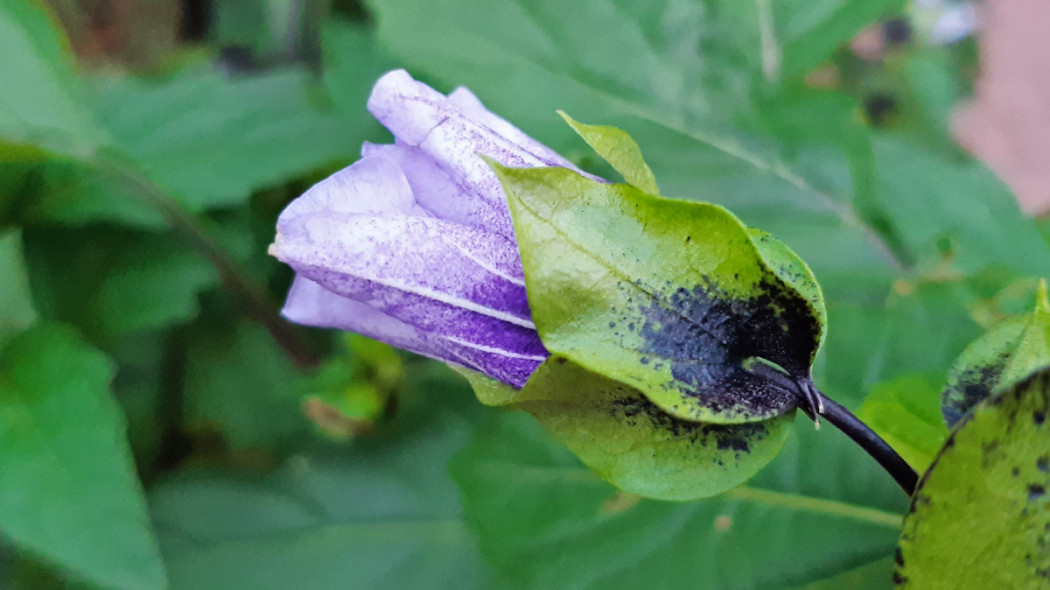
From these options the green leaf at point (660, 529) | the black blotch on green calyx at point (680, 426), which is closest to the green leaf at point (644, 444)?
the black blotch on green calyx at point (680, 426)

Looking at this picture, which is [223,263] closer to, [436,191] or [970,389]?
[436,191]

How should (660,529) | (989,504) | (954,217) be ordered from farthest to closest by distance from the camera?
(954,217) → (660,529) → (989,504)


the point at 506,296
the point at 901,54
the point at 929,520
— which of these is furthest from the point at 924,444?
the point at 901,54

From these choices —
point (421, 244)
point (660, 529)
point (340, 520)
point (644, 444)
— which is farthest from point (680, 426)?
point (340, 520)

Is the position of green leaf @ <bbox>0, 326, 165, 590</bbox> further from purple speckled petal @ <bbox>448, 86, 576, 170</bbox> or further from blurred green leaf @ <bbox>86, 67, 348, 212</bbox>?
purple speckled petal @ <bbox>448, 86, 576, 170</bbox>

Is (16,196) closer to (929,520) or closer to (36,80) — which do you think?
(36,80)
